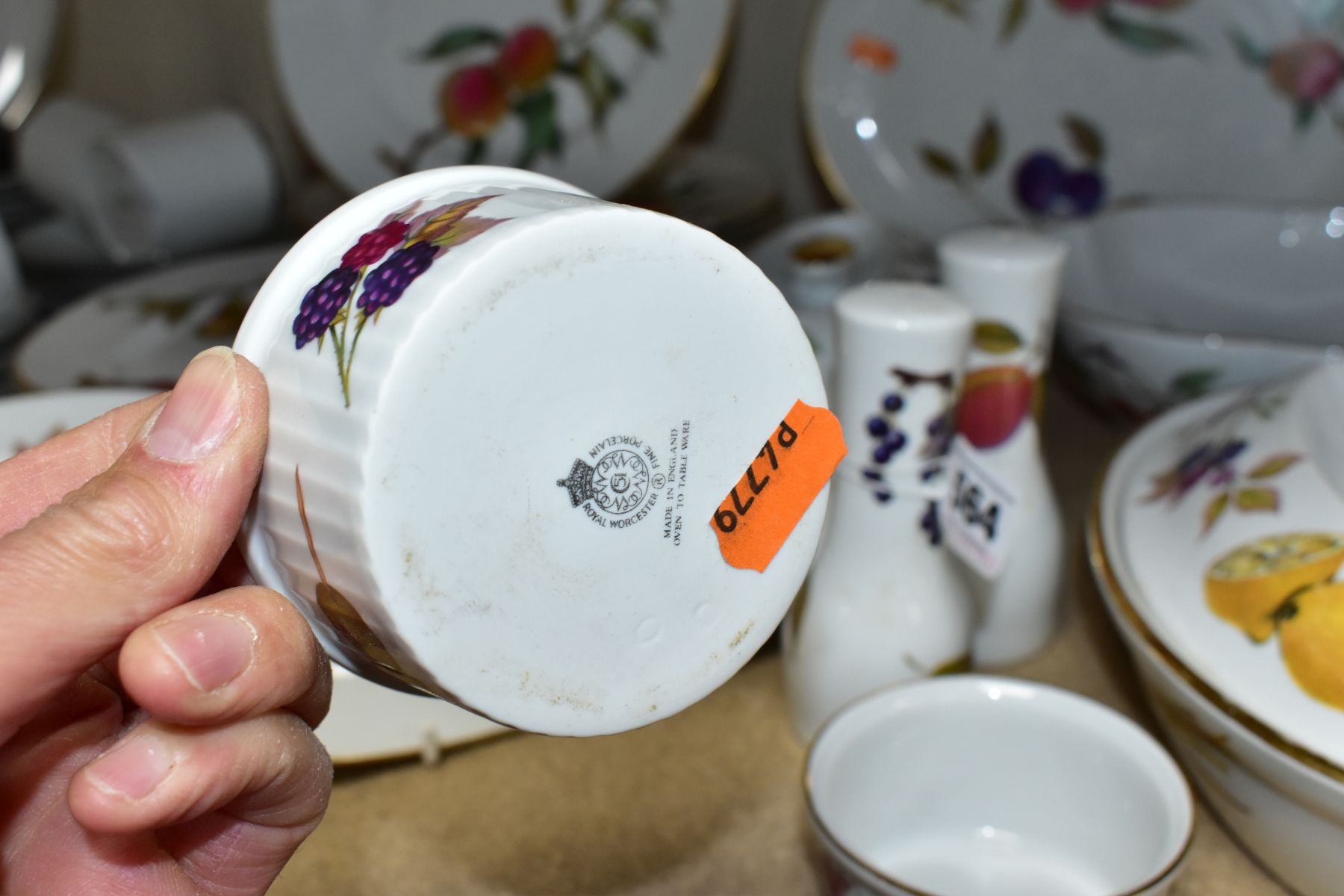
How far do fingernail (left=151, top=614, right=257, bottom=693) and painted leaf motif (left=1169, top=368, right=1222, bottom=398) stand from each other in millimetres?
551

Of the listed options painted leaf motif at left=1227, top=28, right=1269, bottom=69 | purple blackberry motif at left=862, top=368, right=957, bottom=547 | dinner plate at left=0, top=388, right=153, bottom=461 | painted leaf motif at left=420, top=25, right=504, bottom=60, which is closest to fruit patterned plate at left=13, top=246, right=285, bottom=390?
dinner plate at left=0, top=388, right=153, bottom=461

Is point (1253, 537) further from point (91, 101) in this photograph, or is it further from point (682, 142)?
point (91, 101)

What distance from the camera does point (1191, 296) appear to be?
0.81m

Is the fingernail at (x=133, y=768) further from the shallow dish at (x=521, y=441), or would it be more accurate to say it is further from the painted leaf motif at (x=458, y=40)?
the painted leaf motif at (x=458, y=40)

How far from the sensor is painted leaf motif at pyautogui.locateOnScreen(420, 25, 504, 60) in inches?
33.6

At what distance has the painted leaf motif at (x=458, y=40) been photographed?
85 cm

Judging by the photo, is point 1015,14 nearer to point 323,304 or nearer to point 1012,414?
point 1012,414

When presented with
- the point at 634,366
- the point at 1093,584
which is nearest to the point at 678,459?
the point at 634,366

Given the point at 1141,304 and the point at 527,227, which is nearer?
the point at 527,227

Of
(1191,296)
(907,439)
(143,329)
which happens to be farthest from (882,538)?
(143,329)

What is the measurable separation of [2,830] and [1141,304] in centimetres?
73

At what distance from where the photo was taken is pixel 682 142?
1.05 meters

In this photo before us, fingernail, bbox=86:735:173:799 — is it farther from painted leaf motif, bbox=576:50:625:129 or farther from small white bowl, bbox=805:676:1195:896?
painted leaf motif, bbox=576:50:625:129

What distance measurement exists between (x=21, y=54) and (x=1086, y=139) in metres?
0.90
